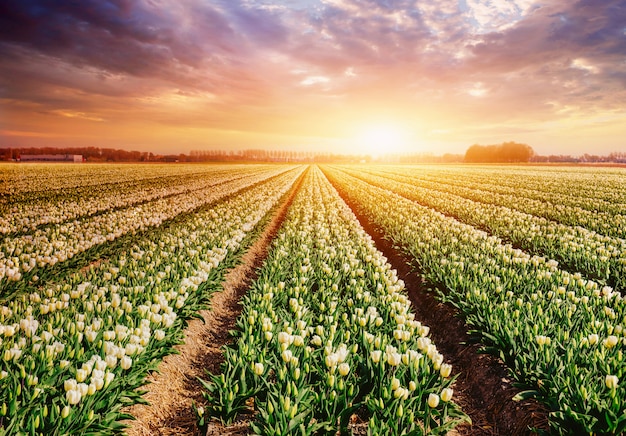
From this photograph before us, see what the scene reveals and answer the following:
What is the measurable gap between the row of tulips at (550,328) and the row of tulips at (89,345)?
4.28 m

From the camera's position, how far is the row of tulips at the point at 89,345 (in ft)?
11.5

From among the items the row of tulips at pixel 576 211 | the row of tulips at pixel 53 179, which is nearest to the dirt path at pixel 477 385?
the row of tulips at pixel 576 211

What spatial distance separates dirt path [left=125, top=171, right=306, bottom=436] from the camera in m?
4.45

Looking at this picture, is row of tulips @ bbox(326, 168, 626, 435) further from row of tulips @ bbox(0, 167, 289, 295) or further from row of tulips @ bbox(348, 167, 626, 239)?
row of tulips @ bbox(0, 167, 289, 295)

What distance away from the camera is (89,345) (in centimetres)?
459

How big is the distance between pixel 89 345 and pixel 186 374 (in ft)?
4.63

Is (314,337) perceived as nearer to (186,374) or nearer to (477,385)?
(186,374)

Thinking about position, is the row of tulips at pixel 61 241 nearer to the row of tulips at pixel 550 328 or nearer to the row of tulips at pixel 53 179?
the row of tulips at pixel 550 328

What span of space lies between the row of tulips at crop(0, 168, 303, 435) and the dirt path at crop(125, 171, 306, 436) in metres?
0.27

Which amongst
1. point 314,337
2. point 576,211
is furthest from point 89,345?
point 576,211

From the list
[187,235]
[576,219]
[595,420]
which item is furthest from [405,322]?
[576,219]

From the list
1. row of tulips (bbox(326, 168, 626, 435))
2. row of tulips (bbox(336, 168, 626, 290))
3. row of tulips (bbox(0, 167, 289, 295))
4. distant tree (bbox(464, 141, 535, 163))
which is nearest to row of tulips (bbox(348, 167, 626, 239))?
row of tulips (bbox(336, 168, 626, 290))

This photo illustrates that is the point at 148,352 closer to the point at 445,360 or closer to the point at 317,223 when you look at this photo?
the point at 445,360

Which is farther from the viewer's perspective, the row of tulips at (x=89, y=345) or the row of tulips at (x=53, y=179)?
the row of tulips at (x=53, y=179)
